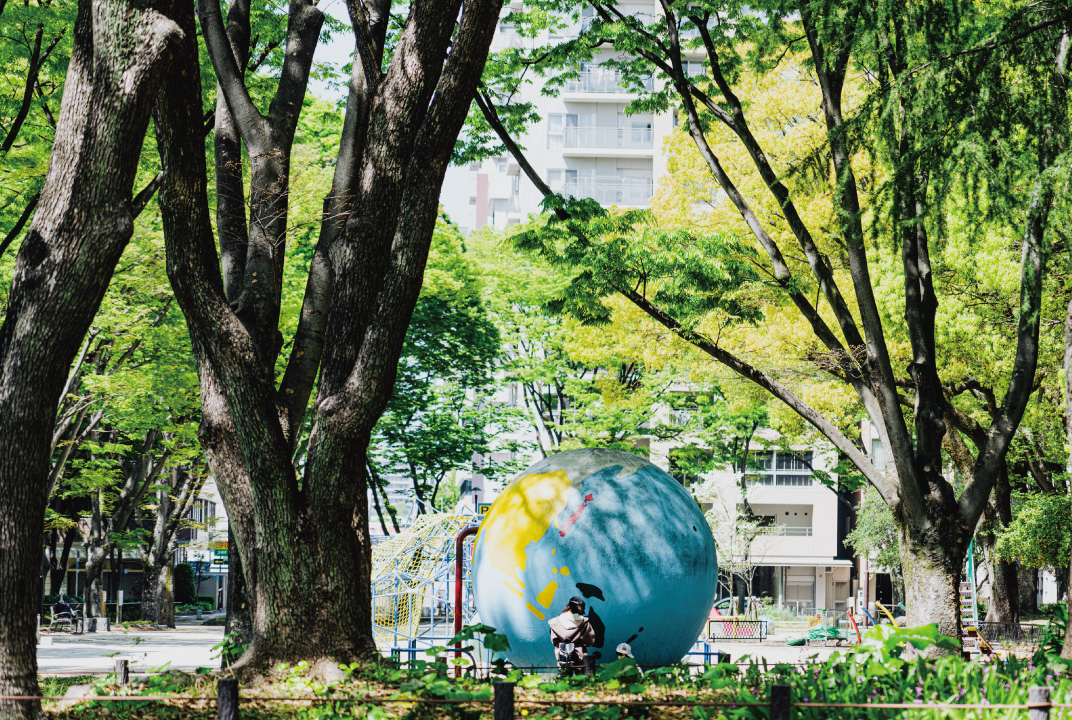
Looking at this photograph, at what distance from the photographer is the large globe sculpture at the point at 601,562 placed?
375 inches

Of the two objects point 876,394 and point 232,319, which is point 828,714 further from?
point 876,394

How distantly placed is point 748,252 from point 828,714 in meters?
10.1

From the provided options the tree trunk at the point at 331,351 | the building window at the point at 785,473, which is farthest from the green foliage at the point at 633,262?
the building window at the point at 785,473

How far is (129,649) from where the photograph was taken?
25.4 m

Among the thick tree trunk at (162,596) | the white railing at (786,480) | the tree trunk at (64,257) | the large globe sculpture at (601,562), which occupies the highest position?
the tree trunk at (64,257)

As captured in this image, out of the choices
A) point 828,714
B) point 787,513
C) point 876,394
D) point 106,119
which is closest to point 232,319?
point 106,119

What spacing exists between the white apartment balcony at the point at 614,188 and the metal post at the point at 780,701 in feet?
152

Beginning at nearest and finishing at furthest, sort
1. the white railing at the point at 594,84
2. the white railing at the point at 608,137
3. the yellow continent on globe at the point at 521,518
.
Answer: the yellow continent on globe at the point at 521,518 < the white railing at the point at 608,137 < the white railing at the point at 594,84

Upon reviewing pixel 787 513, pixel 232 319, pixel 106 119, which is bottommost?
pixel 787 513

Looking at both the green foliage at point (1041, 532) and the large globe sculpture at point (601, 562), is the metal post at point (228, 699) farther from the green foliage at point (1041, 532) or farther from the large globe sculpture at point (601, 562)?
the green foliage at point (1041, 532)

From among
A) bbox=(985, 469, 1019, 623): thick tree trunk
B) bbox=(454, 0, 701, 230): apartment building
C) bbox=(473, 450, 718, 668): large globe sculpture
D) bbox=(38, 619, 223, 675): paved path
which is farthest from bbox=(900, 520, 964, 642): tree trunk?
bbox=(454, 0, 701, 230): apartment building

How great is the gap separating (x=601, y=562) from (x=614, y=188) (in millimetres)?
43422

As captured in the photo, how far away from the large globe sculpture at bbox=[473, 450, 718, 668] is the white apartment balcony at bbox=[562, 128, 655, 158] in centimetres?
4250

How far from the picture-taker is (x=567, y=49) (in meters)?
13.7
